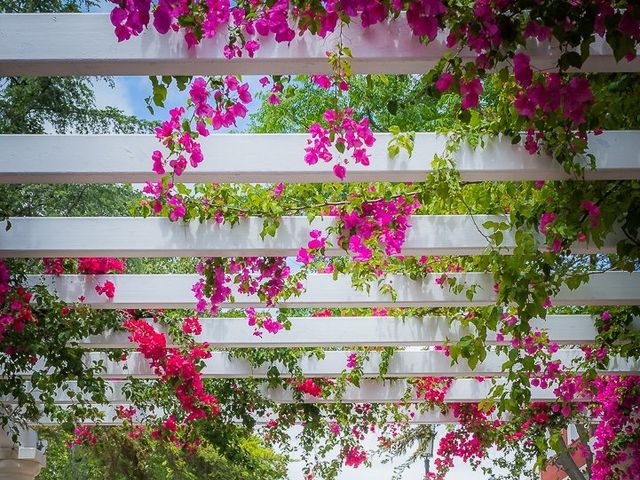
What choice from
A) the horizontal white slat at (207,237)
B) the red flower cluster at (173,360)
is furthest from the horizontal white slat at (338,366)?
the horizontal white slat at (207,237)

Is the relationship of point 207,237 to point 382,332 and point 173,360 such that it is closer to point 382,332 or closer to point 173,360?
point 173,360

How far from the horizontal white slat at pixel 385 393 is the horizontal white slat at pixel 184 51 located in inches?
236

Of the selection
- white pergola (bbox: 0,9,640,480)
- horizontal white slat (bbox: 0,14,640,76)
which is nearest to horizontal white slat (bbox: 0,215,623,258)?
white pergola (bbox: 0,9,640,480)

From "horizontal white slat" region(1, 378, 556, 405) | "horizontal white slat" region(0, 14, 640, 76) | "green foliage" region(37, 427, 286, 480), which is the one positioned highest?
"horizontal white slat" region(0, 14, 640, 76)

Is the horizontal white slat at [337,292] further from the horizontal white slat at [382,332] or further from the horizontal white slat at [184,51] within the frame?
the horizontal white slat at [184,51]

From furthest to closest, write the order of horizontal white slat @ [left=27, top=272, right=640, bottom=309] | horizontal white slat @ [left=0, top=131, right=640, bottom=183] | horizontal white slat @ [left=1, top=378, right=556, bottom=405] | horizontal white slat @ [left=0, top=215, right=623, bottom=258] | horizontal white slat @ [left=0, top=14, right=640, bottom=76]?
horizontal white slat @ [left=1, top=378, right=556, bottom=405], horizontal white slat @ [left=27, top=272, right=640, bottom=309], horizontal white slat @ [left=0, top=215, right=623, bottom=258], horizontal white slat @ [left=0, top=131, right=640, bottom=183], horizontal white slat @ [left=0, top=14, right=640, bottom=76]

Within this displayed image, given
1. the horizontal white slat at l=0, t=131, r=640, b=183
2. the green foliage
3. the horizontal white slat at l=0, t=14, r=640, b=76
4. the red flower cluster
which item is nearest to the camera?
the horizontal white slat at l=0, t=14, r=640, b=76

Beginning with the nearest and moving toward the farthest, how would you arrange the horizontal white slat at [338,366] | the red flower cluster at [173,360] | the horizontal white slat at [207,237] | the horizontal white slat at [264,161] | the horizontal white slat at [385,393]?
the horizontal white slat at [264,161], the horizontal white slat at [207,237], the red flower cluster at [173,360], the horizontal white slat at [338,366], the horizontal white slat at [385,393]

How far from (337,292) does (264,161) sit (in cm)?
245

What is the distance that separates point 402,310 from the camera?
771 centimetres

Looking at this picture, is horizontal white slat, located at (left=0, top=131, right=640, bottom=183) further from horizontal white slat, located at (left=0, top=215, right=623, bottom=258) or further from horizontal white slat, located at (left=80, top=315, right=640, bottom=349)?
horizontal white slat, located at (left=80, top=315, right=640, bottom=349)

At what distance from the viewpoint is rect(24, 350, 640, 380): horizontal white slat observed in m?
8.59

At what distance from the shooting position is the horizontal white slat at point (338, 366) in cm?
859

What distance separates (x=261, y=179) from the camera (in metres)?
4.72
